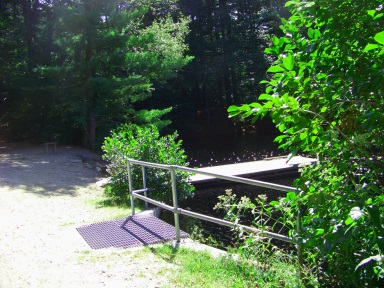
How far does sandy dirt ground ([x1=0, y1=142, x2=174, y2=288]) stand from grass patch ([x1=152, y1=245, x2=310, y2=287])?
17 cm

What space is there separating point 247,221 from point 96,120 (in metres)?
11.9

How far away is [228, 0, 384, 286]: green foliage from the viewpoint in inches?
87.9

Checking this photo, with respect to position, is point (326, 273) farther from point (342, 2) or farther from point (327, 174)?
point (342, 2)

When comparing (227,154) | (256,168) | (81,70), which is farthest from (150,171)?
(227,154)

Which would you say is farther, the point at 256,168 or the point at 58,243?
the point at 256,168

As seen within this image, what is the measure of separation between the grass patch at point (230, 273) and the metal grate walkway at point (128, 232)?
834 mm

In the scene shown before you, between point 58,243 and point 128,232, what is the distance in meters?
0.85

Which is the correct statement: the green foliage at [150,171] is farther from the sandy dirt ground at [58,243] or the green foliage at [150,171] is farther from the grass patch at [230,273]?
the grass patch at [230,273]

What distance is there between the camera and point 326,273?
317 cm

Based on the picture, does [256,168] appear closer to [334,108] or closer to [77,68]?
[77,68]

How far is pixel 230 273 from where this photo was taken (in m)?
3.67

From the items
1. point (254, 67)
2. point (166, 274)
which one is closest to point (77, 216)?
point (166, 274)

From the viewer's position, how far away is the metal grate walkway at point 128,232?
4.86 meters

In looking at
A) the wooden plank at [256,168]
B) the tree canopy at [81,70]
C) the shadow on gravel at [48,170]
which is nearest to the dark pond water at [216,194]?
the wooden plank at [256,168]
